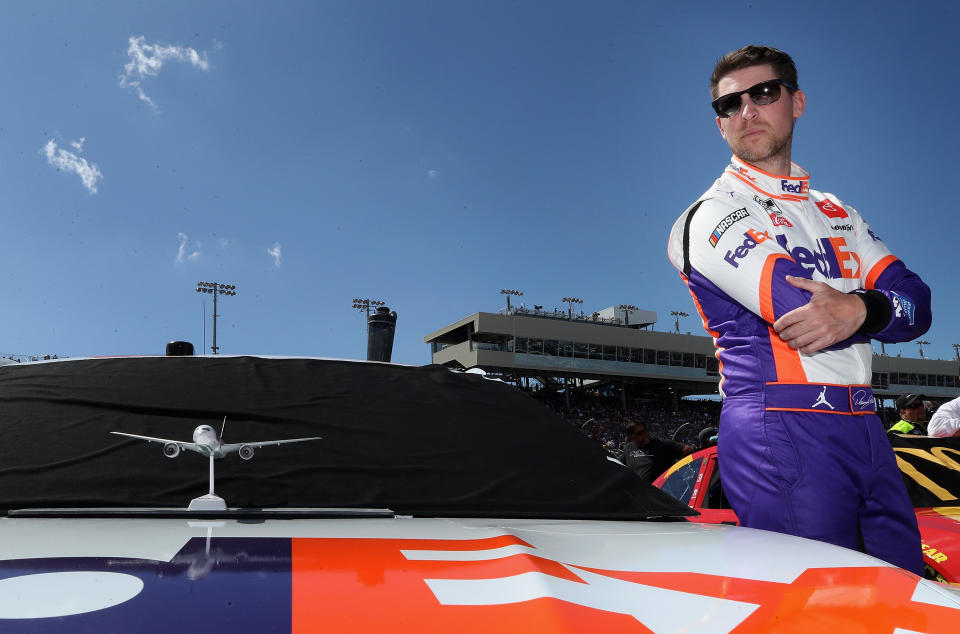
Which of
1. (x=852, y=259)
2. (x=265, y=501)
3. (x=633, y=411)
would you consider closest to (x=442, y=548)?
(x=265, y=501)

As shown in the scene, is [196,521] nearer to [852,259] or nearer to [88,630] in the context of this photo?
[88,630]

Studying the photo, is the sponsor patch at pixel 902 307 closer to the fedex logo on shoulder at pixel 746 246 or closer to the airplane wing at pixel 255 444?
the fedex logo on shoulder at pixel 746 246

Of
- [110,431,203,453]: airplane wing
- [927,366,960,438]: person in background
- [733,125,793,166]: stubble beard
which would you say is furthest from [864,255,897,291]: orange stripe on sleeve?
[927,366,960,438]: person in background

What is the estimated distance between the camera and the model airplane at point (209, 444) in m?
1.56

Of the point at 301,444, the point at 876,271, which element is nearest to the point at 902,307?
the point at 876,271

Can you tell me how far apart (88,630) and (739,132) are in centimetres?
192

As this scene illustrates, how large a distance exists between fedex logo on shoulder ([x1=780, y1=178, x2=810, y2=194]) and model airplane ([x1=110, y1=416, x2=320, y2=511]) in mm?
1484

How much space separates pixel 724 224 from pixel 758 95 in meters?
0.45

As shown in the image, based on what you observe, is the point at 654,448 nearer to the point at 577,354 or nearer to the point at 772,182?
the point at 772,182

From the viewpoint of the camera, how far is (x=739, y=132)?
2.03m

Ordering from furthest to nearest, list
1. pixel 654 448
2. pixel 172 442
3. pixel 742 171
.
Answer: pixel 654 448 → pixel 742 171 → pixel 172 442

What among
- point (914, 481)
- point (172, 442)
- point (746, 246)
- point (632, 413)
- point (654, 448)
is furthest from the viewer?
point (632, 413)

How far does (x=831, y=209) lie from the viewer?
6.79ft

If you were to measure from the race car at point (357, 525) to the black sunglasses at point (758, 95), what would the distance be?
3.37 ft
